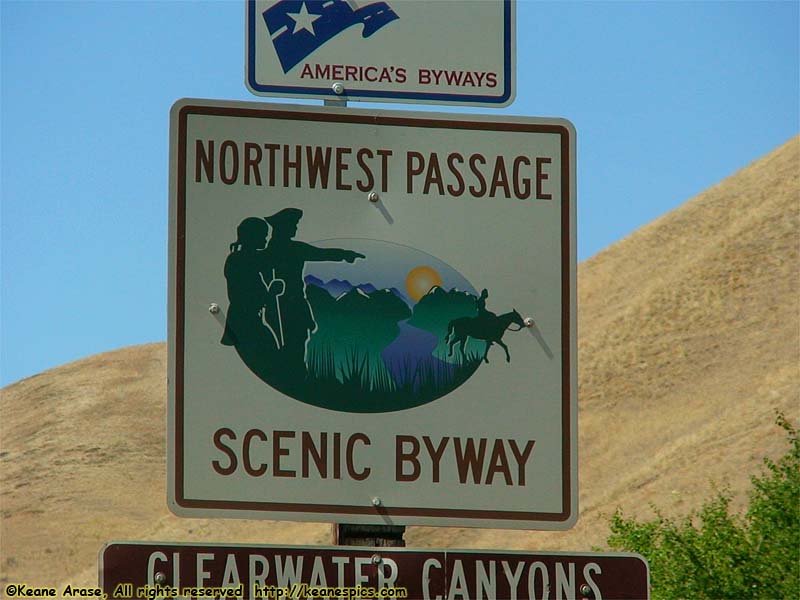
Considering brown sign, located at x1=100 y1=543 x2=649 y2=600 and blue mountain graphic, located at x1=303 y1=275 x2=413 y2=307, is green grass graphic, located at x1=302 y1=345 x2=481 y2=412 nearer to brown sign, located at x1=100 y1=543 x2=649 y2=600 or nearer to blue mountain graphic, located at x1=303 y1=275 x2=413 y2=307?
blue mountain graphic, located at x1=303 y1=275 x2=413 y2=307

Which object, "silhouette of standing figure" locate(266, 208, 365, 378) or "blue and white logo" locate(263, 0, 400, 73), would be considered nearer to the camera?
"silhouette of standing figure" locate(266, 208, 365, 378)

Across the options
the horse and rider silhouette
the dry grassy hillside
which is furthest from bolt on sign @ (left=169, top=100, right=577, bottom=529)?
the dry grassy hillside

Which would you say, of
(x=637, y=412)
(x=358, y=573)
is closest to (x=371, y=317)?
(x=358, y=573)

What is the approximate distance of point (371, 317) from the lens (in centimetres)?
455

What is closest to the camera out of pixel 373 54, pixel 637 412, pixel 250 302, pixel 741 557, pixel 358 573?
pixel 358 573

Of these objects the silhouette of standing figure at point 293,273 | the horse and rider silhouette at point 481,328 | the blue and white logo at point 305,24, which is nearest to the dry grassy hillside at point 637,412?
the blue and white logo at point 305,24

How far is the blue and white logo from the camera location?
16.3 ft

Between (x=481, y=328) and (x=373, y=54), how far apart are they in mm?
1071

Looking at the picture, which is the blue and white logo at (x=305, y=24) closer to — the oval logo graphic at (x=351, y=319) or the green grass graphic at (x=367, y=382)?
the oval logo graphic at (x=351, y=319)

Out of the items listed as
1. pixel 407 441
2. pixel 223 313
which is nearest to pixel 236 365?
pixel 223 313

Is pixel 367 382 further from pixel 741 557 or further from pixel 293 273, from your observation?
pixel 741 557

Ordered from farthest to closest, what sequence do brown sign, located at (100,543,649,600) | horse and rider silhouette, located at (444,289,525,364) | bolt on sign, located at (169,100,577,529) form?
horse and rider silhouette, located at (444,289,525,364) → bolt on sign, located at (169,100,577,529) → brown sign, located at (100,543,649,600)

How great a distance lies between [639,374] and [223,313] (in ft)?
231

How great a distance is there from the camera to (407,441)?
4496mm
